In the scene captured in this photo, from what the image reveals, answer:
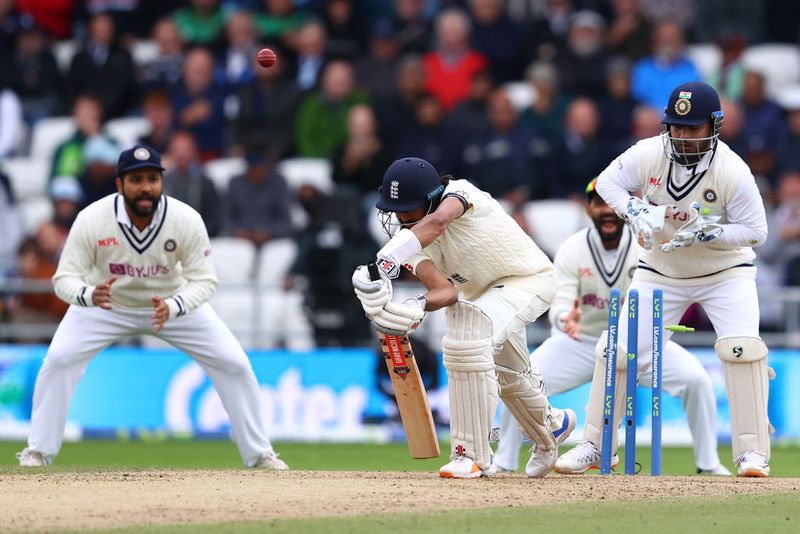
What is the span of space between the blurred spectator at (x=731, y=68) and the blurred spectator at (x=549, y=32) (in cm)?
199

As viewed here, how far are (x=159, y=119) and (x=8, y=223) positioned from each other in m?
2.21

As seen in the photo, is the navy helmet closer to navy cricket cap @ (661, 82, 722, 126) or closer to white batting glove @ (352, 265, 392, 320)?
navy cricket cap @ (661, 82, 722, 126)

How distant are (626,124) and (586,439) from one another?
7733 millimetres

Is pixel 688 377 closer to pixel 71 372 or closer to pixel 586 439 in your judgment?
pixel 586 439

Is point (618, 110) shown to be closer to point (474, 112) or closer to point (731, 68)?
point (731, 68)

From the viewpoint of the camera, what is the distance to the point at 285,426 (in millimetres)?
15000

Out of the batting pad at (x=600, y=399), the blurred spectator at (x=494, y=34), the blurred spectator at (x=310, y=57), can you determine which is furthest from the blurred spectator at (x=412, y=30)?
the batting pad at (x=600, y=399)

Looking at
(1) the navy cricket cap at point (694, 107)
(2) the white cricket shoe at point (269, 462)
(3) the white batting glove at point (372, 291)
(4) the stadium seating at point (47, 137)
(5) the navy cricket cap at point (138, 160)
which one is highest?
(4) the stadium seating at point (47, 137)

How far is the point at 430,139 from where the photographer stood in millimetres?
16781

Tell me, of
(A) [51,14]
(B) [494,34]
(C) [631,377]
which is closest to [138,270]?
(C) [631,377]

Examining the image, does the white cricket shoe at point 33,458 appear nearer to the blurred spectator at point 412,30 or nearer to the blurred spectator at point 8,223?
the blurred spectator at point 8,223

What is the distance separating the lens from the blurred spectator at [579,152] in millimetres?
16281

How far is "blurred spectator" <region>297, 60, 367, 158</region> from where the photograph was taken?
17312 mm

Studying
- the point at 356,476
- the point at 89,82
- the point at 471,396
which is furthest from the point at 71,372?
the point at 89,82
